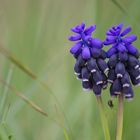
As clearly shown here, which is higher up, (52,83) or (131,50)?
(52,83)

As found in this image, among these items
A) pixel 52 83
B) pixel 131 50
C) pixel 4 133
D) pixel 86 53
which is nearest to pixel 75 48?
pixel 86 53

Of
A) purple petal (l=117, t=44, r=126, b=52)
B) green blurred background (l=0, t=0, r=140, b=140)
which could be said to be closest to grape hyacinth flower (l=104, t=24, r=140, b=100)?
purple petal (l=117, t=44, r=126, b=52)

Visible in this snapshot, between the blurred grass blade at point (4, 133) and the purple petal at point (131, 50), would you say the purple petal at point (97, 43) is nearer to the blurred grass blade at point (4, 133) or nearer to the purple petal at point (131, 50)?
the purple petal at point (131, 50)

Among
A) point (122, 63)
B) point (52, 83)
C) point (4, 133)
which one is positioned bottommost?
point (4, 133)

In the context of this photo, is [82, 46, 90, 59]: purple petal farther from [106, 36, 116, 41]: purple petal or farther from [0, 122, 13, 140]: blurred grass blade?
[0, 122, 13, 140]: blurred grass blade

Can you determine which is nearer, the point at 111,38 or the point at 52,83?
the point at 111,38

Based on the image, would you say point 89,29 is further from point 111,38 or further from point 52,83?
point 52,83

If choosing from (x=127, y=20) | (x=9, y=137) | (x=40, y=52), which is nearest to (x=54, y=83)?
(x=40, y=52)

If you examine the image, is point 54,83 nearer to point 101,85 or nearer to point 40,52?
point 40,52
